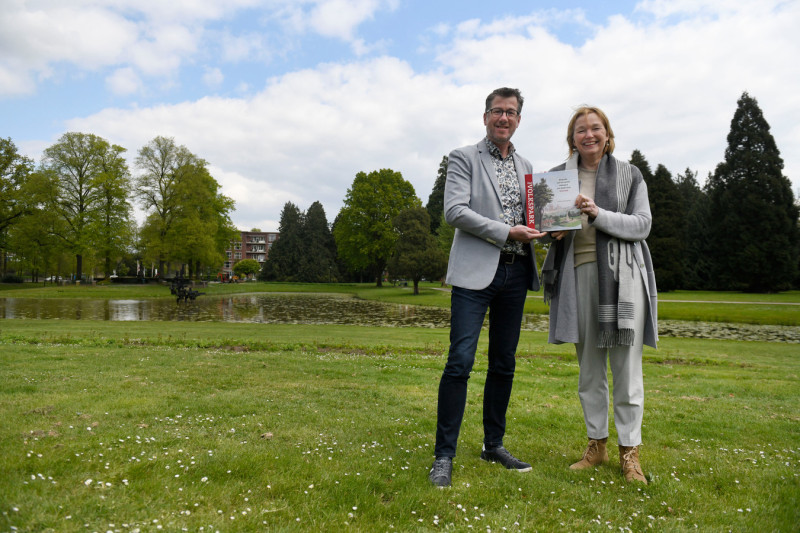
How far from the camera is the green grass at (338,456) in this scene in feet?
8.13

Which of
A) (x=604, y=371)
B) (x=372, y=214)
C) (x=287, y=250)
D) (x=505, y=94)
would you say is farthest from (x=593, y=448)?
(x=287, y=250)

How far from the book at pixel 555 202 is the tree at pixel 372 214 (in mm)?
46147

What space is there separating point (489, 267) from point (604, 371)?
1203 mm

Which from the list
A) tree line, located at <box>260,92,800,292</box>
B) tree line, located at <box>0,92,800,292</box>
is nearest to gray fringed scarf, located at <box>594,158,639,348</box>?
tree line, located at <box>260,92,800,292</box>

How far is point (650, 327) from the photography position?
331 cm

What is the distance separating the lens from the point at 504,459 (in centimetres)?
337

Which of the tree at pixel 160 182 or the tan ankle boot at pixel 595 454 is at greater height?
the tree at pixel 160 182

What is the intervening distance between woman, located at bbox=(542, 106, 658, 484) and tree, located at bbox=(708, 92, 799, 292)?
144 feet

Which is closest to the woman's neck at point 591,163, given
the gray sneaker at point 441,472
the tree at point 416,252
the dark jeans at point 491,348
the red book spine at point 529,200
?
the red book spine at point 529,200

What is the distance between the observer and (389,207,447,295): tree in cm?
4019

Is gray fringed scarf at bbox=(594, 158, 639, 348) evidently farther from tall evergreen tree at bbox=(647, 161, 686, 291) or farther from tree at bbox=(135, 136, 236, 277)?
tall evergreen tree at bbox=(647, 161, 686, 291)

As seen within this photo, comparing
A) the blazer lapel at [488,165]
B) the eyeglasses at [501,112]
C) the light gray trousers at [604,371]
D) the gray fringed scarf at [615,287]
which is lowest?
the light gray trousers at [604,371]

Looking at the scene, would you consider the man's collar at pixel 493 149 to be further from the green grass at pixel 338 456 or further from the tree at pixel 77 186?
the tree at pixel 77 186

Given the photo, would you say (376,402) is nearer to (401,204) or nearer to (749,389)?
(749,389)
